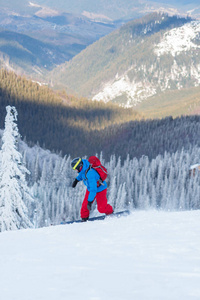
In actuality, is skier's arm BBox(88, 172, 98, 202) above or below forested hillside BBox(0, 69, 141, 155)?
below

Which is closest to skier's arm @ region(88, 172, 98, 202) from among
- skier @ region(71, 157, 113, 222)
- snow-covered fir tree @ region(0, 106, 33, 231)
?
skier @ region(71, 157, 113, 222)

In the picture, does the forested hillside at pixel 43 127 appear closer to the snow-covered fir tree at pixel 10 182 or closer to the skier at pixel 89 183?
the snow-covered fir tree at pixel 10 182

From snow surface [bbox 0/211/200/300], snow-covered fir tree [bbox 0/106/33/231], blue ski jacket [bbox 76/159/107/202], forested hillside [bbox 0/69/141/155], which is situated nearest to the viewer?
snow surface [bbox 0/211/200/300]

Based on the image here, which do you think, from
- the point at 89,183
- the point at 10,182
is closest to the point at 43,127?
the point at 10,182

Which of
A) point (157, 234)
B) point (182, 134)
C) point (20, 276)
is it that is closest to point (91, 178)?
point (157, 234)

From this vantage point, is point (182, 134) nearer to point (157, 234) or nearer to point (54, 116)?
point (54, 116)

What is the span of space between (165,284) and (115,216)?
30.2ft

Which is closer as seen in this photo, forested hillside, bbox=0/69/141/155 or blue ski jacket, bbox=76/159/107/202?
blue ski jacket, bbox=76/159/107/202

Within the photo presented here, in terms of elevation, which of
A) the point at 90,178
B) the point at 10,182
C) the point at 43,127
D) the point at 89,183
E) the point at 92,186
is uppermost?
the point at 43,127

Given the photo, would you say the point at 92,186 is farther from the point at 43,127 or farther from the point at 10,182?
the point at 43,127

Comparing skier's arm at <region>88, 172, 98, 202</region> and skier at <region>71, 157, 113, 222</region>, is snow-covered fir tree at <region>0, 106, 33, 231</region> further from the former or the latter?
skier's arm at <region>88, 172, 98, 202</region>

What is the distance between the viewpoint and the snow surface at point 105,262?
19.1ft

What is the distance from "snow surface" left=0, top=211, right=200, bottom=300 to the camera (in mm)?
5809

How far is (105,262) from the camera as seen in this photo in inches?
312
